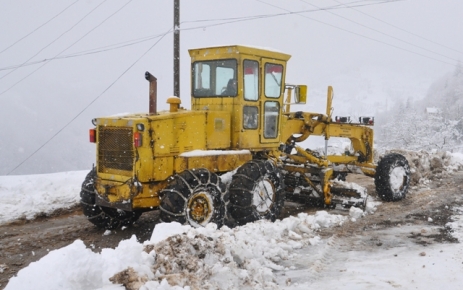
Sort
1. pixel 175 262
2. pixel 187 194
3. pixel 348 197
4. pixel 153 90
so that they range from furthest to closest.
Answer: pixel 348 197
pixel 153 90
pixel 187 194
pixel 175 262

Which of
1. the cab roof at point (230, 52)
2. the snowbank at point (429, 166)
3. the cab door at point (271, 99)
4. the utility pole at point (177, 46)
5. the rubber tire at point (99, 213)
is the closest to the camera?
the rubber tire at point (99, 213)

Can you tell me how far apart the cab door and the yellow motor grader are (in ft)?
0.06

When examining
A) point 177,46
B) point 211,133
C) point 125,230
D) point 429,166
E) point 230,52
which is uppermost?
point 177,46

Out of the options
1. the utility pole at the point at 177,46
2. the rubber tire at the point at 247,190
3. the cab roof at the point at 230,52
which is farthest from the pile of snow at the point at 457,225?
the utility pole at the point at 177,46

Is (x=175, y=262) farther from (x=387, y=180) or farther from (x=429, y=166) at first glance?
(x=429, y=166)

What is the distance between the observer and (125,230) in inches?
309

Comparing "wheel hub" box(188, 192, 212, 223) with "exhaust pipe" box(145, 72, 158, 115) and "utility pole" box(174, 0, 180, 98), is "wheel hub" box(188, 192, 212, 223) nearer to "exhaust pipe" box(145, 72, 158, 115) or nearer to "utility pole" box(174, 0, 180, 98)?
"exhaust pipe" box(145, 72, 158, 115)

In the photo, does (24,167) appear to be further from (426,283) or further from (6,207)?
(426,283)

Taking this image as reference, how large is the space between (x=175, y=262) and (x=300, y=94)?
4918 mm

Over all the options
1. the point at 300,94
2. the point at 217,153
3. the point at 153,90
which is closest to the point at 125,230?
the point at 217,153

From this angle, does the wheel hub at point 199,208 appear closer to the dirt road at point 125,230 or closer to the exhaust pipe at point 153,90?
the dirt road at point 125,230

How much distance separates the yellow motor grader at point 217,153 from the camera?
22.8 feet

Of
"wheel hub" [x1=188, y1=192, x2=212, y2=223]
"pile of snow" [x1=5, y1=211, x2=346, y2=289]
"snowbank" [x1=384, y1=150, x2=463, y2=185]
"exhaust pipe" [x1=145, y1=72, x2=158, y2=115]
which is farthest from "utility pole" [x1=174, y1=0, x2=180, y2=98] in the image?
"pile of snow" [x1=5, y1=211, x2=346, y2=289]

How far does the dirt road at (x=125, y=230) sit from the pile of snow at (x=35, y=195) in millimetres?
244
